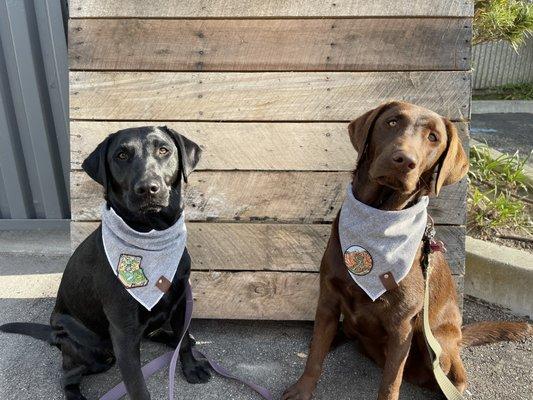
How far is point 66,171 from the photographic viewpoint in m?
3.92

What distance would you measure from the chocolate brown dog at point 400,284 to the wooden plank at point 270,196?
532 millimetres

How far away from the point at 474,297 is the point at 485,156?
66.5 inches

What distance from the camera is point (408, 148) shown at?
186 centimetres

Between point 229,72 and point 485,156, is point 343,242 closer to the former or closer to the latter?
point 229,72

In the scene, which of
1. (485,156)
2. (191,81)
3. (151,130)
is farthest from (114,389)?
(485,156)

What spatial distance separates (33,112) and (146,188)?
2.21 meters

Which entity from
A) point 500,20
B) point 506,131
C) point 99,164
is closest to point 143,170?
point 99,164

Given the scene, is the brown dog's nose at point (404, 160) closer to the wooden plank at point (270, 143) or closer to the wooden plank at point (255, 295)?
the wooden plank at point (270, 143)

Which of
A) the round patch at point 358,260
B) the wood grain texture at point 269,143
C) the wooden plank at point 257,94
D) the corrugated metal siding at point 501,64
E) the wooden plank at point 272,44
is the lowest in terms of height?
the corrugated metal siding at point 501,64

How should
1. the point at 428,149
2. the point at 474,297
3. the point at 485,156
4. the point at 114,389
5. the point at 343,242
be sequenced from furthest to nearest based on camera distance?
the point at 485,156 → the point at 474,297 → the point at 114,389 → the point at 343,242 → the point at 428,149

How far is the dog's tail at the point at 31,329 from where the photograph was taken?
8.61ft

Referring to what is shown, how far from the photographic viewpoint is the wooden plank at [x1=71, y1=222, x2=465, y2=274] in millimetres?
2844

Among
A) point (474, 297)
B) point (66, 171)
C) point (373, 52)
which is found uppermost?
point (373, 52)

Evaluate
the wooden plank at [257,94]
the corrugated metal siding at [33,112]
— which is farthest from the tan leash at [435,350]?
the corrugated metal siding at [33,112]
